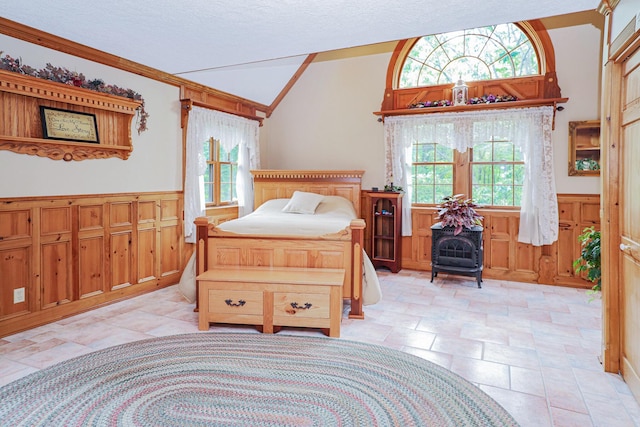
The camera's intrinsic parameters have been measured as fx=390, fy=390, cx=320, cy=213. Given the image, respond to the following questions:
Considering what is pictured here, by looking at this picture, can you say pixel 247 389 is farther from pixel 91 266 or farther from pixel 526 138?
pixel 526 138

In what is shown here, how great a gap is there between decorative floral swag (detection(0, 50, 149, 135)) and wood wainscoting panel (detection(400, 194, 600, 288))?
144 inches

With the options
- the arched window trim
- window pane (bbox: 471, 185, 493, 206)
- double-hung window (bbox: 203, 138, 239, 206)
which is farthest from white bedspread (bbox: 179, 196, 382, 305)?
the arched window trim

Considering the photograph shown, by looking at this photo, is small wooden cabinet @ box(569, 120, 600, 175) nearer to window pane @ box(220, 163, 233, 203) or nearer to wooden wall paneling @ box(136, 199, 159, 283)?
window pane @ box(220, 163, 233, 203)

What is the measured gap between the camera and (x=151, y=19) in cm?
268

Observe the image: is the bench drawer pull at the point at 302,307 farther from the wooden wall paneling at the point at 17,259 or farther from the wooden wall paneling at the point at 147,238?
the wooden wall paneling at the point at 17,259

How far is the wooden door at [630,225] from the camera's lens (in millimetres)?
2143

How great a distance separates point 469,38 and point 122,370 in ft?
17.3

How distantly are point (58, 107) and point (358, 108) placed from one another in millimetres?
3728

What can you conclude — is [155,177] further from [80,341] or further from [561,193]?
[561,193]

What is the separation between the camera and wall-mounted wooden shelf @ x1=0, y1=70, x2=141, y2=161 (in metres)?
3.04

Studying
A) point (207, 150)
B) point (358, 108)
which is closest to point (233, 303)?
point (207, 150)

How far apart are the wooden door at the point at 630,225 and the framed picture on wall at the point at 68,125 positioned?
416 cm

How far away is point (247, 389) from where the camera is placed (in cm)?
232

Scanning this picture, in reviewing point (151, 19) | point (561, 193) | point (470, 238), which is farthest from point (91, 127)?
point (561, 193)
